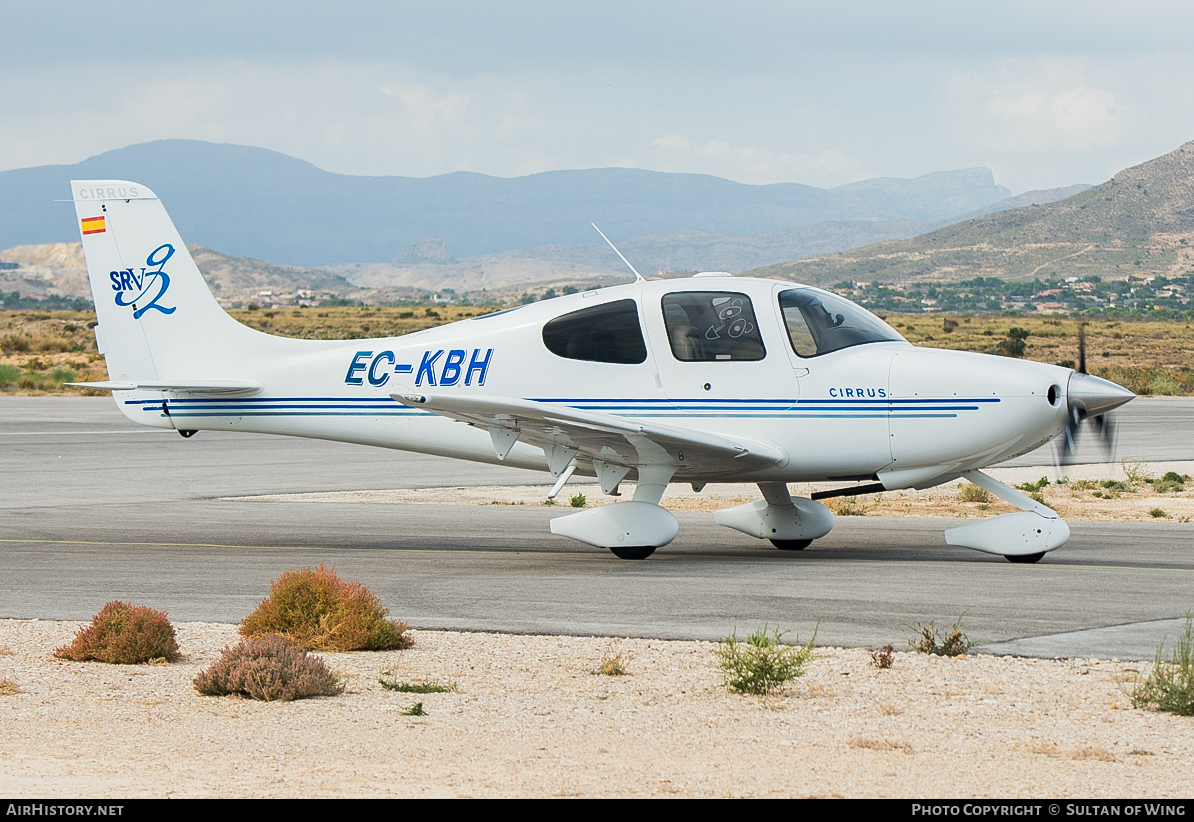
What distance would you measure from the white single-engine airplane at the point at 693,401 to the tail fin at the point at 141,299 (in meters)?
0.79

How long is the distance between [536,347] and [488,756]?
24.4 ft

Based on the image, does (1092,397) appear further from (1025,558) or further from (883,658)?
(883,658)

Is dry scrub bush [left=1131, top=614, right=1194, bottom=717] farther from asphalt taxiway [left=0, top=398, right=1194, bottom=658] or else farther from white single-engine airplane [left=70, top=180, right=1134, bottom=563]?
white single-engine airplane [left=70, top=180, right=1134, bottom=563]

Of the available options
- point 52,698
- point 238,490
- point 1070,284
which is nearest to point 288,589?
point 52,698

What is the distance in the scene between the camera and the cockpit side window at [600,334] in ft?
43.0

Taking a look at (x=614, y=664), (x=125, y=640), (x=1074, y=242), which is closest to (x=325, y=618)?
(x=125, y=640)

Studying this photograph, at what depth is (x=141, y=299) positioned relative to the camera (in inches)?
610

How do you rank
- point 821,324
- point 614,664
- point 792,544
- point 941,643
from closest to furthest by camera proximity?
1. point 614,664
2. point 941,643
3. point 821,324
4. point 792,544

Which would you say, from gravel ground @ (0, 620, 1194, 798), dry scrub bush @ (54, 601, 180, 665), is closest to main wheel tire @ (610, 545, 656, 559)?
gravel ground @ (0, 620, 1194, 798)

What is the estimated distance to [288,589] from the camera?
32.0 ft

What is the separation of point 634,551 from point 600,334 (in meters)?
2.24

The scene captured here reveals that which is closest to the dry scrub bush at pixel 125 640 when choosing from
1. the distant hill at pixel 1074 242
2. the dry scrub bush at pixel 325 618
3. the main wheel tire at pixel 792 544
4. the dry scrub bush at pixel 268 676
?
the dry scrub bush at pixel 325 618

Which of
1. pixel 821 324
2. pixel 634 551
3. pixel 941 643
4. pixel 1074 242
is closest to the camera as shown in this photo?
pixel 941 643

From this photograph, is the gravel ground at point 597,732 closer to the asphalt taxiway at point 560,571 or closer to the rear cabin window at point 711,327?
the asphalt taxiway at point 560,571
